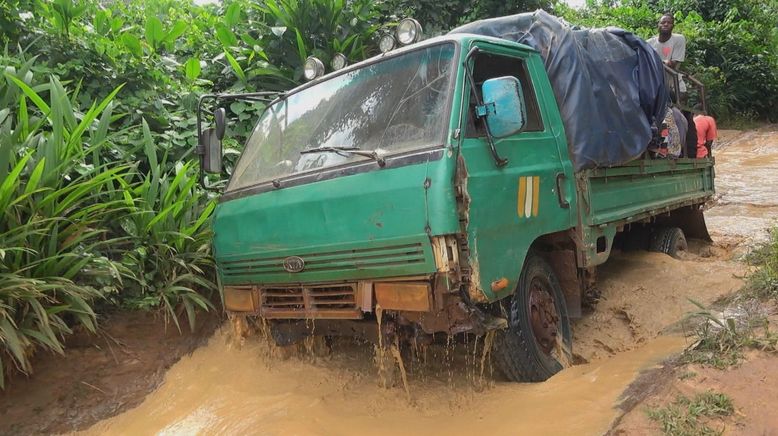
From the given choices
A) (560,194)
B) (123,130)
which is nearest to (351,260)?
(560,194)

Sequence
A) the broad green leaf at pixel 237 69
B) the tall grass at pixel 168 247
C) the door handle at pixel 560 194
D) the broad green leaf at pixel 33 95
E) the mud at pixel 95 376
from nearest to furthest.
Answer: the mud at pixel 95 376 → the door handle at pixel 560 194 → the tall grass at pixel 168 247 → the broad green leaf at pixel 33 95 → the broad green leaf at pixel 237 69

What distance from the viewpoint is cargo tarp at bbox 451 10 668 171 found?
366 centimetres

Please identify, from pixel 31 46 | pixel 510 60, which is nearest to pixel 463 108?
pixel 510 60

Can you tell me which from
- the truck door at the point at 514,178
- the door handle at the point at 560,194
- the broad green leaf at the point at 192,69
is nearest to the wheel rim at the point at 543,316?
the truck door at the point at 514,178

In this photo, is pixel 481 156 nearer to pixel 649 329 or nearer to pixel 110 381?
pixel 649 329

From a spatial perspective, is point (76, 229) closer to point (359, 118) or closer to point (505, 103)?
point (359, 118)

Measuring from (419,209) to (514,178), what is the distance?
721 mm

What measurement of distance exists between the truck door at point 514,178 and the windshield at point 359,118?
0.20 metres

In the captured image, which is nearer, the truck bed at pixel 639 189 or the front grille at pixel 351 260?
the front grille at pixel 351 260

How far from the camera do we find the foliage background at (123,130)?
3318 millimetres

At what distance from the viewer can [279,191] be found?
3.11 metres

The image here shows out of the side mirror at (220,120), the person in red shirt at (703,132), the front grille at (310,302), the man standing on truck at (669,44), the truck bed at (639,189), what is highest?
the man standing on truck at (669,44)

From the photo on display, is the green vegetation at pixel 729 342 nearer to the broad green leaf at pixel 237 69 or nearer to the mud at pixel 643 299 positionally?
the mud at pixel 643 299

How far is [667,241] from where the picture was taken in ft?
18.7
